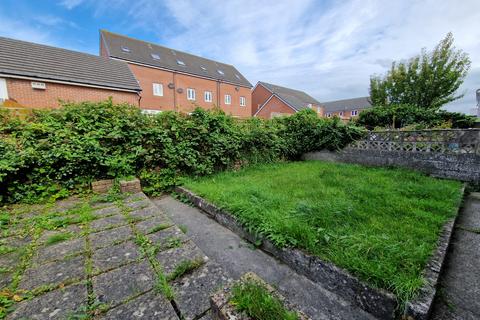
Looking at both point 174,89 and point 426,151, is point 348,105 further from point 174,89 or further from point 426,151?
point 426,151

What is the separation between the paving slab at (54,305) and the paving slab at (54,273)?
0.43 feet

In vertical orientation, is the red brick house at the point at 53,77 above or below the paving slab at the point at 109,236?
above

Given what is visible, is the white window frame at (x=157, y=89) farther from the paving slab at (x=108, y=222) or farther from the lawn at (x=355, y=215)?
the paving slab at (x=108, y=222)

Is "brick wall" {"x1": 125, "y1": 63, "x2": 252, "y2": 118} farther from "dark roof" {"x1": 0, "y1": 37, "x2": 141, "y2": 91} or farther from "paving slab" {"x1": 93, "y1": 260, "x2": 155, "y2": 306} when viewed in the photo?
"paving slab" {"x1": 93, "y1": 260, "x2": 155, "y2": 306}

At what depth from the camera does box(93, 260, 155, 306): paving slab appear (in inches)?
51.8

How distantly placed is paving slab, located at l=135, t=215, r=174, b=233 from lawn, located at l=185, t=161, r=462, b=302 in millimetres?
877

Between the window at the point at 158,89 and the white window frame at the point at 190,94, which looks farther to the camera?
the white window frame at the point at 190,94

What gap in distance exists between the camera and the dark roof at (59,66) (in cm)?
873

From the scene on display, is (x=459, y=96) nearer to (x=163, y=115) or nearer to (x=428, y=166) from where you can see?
(x=428, y=166)

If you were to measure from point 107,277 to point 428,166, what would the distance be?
6.71 metres

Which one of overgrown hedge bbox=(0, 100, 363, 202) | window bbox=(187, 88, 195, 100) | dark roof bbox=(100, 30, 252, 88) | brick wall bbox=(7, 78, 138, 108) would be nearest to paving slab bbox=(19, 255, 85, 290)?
overgrown hedge bbox=(0, 100, 363, 202)

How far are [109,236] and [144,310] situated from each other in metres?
1.23

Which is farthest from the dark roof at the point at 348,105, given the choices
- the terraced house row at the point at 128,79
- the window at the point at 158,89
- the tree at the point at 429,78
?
the window at the point at 158,89

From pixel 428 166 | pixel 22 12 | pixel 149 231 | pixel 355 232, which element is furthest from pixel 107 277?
pixel 22 12
